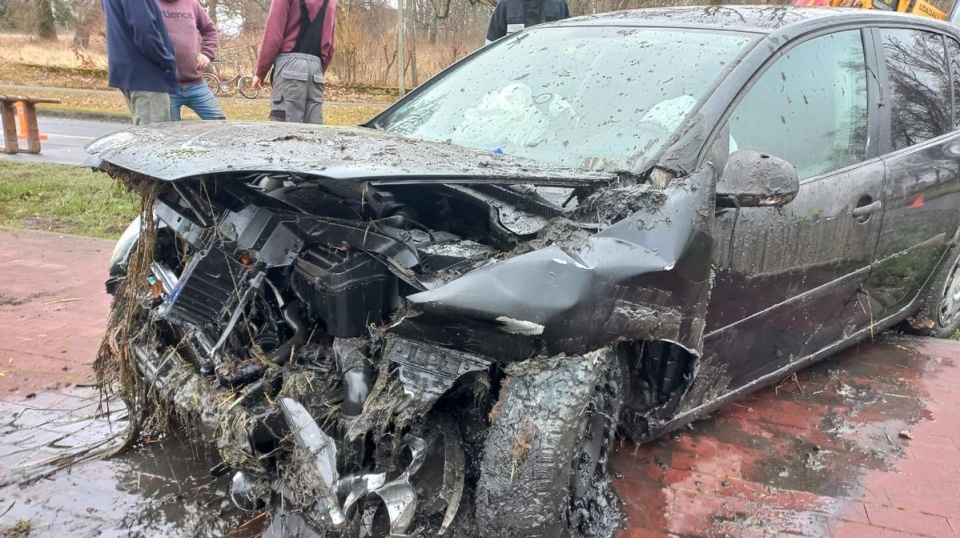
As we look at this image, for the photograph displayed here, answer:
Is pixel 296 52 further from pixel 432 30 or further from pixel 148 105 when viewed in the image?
pixel 432 30

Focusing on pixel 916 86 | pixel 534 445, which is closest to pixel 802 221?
pixel 916 86

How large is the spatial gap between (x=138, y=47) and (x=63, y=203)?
267cm

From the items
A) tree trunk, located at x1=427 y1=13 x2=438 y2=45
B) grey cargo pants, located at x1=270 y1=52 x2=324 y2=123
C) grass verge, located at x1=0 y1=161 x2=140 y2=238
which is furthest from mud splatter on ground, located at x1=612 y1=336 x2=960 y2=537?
tree trunk, located at x1=427 y1=13 x2=438 y2=45

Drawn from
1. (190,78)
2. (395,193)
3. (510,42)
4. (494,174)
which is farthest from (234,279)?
(190,78)

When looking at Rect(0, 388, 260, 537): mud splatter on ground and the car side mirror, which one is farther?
Rect(0, 388, 260, 537): mud splatter on ground

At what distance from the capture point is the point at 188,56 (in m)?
5.56

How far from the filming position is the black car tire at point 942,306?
389cm

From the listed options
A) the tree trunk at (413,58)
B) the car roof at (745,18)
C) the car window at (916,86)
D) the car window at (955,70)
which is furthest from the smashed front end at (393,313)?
the tree trunk at (413,58)

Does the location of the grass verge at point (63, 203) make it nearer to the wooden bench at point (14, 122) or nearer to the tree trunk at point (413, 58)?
the wooden bench at point (14, 122)

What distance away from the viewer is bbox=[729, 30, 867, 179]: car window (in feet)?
8.69

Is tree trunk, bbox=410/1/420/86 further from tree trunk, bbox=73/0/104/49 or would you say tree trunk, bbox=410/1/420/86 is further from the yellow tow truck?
tree trunk, bbox=73/0/104/49

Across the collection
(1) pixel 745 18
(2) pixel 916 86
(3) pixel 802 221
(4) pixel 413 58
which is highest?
(1) pixel 745 18

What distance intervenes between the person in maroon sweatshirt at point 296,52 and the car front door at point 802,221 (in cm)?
385

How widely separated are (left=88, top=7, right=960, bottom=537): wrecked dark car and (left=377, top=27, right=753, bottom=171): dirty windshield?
0.01 metres
